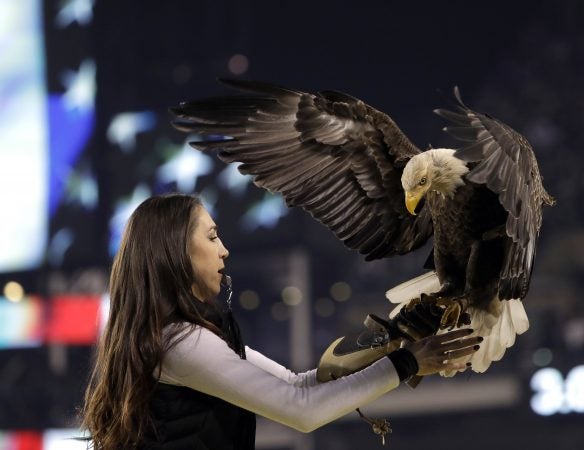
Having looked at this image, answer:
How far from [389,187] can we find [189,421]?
637 millimetres

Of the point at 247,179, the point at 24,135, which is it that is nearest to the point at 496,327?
the point at 247,179

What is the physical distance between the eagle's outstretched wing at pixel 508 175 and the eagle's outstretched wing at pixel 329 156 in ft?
1.11

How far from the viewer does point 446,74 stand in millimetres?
8828

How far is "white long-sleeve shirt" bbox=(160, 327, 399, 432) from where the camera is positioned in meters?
1.61

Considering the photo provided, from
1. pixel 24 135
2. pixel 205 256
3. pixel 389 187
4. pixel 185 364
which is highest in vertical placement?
pixel 24 135

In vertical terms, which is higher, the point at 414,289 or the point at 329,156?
the point at 329,156

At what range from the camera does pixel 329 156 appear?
80.0 inches

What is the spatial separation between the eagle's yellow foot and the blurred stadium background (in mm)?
6648

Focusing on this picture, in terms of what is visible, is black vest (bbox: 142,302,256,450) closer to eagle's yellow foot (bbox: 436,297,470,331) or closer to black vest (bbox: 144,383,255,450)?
black vest (bbox: 144,383,255,450)

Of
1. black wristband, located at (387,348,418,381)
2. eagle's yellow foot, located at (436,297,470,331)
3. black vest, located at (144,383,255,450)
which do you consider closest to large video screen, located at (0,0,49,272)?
black vest, located at (144,383,255,450)

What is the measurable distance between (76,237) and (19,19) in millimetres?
2058

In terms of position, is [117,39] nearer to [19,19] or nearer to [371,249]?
[19,19]

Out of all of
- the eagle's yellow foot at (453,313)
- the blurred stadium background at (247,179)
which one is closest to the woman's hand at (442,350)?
the eagle's yellow foot at (453,313)

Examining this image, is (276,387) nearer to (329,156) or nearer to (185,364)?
(185,364)
